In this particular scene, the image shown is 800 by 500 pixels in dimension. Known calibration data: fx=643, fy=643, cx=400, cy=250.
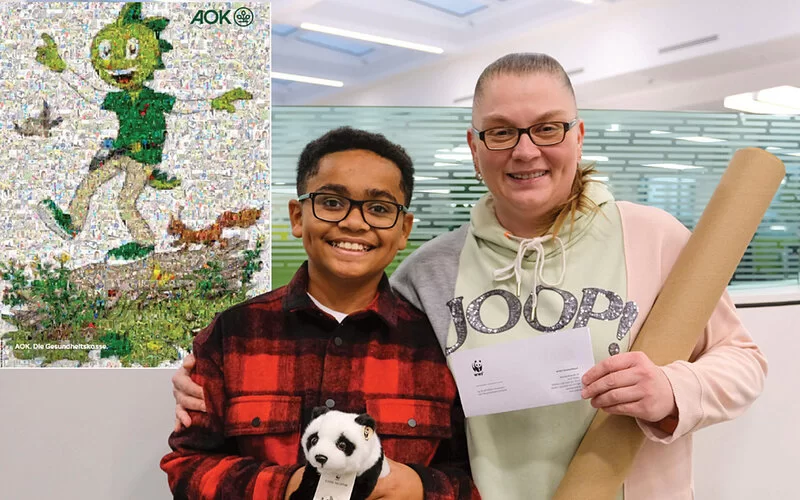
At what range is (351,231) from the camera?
47.2 inches

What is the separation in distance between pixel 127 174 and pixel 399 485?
1386mm

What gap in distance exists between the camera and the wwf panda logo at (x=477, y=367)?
3.86ft

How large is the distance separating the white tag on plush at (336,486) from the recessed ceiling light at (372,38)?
5.48m

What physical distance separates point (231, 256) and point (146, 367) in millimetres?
437

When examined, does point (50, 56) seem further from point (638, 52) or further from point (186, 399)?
point (638, 52)

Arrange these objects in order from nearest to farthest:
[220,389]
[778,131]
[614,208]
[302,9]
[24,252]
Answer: [220,389]
[614,208]
[24,252]
[778,131]
[302,9]

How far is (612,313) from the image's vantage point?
122cm

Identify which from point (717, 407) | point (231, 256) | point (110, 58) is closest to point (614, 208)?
point (717, 407)

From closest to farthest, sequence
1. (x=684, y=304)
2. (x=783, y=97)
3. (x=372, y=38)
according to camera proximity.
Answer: (x=684, y=304), (x=783, y=97), (x=372, y=38)

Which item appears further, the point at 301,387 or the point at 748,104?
the point at 748,104

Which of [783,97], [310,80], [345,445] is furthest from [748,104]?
[345,445]

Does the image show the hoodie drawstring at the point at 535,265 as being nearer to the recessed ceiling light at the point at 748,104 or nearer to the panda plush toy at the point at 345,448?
the panda plush toy at the point at 345,448

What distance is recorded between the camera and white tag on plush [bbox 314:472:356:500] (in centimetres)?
94

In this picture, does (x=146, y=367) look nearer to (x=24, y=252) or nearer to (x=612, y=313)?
(x=24, y=252)
